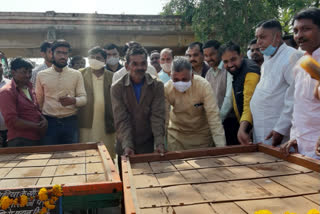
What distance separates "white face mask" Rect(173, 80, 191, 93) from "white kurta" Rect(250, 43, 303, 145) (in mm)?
664

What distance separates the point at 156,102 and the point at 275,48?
1251mm

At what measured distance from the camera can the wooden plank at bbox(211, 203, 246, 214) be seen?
133 cm

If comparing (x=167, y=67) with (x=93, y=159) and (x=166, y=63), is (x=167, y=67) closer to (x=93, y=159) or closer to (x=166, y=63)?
(x=166, y=63)

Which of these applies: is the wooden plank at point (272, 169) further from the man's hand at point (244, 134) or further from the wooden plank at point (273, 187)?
the man's hand at point (244, 134)

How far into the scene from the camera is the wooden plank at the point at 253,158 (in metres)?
2.12

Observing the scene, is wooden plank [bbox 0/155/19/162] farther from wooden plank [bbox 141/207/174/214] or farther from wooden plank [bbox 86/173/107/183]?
wooden plank [bbox 141/207/174/214]

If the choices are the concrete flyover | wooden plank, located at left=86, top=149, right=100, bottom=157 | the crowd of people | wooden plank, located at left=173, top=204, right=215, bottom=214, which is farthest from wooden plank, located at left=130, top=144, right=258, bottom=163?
the concrete flyover

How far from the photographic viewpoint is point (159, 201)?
1.47 metres

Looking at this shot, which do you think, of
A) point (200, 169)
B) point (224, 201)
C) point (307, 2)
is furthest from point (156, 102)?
point (307, 2)

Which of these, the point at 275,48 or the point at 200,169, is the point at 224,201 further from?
the point at 275,48

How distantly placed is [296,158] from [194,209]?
995mm

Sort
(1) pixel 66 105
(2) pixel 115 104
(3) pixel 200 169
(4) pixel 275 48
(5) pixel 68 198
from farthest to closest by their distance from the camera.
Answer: (1) pixel 66 105, (2) pixel 115 104, (4) pixel 275 48, (3) pixel 200 169, (5) pixel 68 198

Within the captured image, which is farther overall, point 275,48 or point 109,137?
point 109,137

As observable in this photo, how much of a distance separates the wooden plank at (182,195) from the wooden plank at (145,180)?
0.13m
